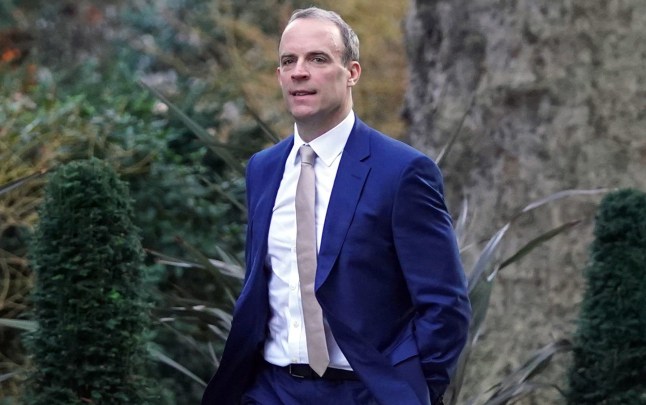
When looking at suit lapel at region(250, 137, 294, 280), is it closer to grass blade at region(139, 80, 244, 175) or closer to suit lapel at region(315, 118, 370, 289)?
suit lapel at region(315, 118, 370, 289)

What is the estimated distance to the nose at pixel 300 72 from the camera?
3553 millimetres

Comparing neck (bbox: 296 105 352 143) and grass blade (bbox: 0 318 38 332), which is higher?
neck (bbox: 296 105 352 143)

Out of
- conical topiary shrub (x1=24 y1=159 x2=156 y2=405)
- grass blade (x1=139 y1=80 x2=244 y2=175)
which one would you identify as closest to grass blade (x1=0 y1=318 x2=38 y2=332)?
conical topiary shrub (x1=24 y1=159 x2=156 y2=405)

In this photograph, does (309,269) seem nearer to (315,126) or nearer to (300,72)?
Answer: (315,126)

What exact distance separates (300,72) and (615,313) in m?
2.13

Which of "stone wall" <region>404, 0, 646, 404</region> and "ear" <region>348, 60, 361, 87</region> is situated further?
"stone wall" <region>404, 0, 646, 404</region>

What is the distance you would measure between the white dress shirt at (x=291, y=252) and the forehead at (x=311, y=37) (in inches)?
9.0

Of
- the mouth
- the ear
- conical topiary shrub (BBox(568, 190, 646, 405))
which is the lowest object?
conical topiary shrub (BBox(568, 190, 646, 405))

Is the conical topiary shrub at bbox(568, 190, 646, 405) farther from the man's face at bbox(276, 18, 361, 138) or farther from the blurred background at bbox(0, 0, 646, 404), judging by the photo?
the man's face at bbox(276, 18, 361, 138)

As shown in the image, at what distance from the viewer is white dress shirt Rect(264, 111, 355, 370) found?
3584 millimetres

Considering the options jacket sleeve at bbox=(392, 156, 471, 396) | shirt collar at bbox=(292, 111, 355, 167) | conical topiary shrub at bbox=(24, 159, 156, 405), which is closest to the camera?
jacket sleeve at bbox=(392, 156, 471, 396)

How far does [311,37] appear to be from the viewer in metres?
3.59

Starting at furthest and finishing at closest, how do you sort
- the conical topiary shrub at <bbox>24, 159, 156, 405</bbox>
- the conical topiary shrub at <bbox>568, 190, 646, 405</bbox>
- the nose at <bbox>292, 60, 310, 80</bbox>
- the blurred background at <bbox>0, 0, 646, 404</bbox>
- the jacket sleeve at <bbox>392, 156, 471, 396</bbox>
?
the blurred background at <bbox>0, 0, 646, 404</bbox> → the conical topiary shrub at <bbox>568, 190, 646, 405</bbox> → the conical topiary shrub at <bbox>24, 159, 156, 405</bbox> → the nose at <bbox>292, 60, 310, 80</bbox> → the jacket sleeve at <bbox>392, 156, 471, 396</bbox>

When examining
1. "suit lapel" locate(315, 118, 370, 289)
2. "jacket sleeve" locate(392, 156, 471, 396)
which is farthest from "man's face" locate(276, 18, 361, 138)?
"jacket sleeve" locate(392, 156, 471, 396)
